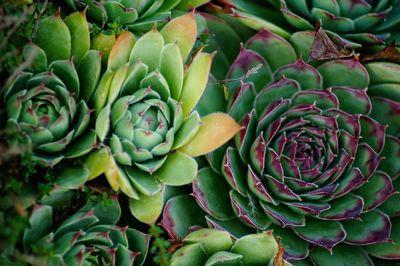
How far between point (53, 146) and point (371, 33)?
0.74 metres

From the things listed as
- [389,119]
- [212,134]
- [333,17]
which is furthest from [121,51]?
[389,119]

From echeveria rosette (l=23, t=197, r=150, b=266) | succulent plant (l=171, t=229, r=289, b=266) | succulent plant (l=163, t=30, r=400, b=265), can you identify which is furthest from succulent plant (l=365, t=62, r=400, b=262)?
echeveria rosette (l=23, t=197, r=150, b=266)

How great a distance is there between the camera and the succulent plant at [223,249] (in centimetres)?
110

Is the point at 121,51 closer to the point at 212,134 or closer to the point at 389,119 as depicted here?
the point at 212,134

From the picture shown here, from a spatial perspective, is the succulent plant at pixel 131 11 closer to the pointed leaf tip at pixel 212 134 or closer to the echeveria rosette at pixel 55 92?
the echeveria rosette at pixel 55 92

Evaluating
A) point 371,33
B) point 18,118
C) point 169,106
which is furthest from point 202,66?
point 371,33

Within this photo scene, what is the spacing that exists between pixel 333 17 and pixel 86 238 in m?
0.68

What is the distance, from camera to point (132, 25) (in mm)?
1233

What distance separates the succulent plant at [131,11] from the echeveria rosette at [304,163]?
182 millimetres

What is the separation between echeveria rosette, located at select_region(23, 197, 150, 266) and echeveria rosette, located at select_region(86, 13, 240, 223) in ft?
0.16

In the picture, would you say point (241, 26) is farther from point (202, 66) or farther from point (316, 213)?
point (316, 213)

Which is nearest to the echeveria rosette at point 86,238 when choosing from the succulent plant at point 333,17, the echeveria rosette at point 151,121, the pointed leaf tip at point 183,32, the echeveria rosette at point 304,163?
the echeveria rosette at point 151,121

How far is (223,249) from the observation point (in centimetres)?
114

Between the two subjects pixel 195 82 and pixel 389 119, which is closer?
pixel 195 82
